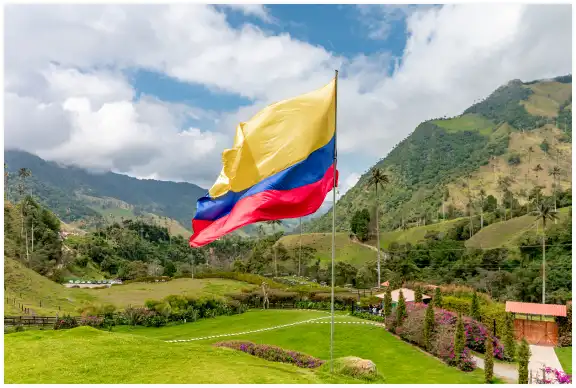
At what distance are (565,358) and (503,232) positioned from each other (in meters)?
69.3

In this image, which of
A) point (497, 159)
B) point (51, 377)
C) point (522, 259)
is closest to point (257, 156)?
point (51, 377)

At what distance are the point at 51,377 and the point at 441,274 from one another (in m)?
68.7

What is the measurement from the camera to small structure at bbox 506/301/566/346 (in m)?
26.6

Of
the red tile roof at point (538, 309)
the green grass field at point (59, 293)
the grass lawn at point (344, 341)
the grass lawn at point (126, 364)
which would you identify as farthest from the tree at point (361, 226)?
the grass lawn at point (126, 364)

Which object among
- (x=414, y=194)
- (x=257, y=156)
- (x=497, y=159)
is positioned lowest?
(x=257, y=156)

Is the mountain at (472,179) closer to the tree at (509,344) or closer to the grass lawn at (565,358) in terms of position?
the grass lawn at (565,358)

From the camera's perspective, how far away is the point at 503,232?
86.9 m

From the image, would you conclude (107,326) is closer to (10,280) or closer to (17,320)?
(17,320)

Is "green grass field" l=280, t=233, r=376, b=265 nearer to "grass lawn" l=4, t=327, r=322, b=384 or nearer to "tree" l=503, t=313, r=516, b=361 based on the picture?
"tree" l=503, t=313, r=516, b=361

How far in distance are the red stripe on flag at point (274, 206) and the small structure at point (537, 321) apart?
21.3 m

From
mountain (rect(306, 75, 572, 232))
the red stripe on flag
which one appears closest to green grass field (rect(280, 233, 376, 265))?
mountain (rect(306, 75, 572, 232))

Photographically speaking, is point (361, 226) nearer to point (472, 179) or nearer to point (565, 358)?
point (565, 358)

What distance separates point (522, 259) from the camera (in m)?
70.2

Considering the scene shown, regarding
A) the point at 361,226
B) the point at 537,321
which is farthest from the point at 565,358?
the point at 361,226
